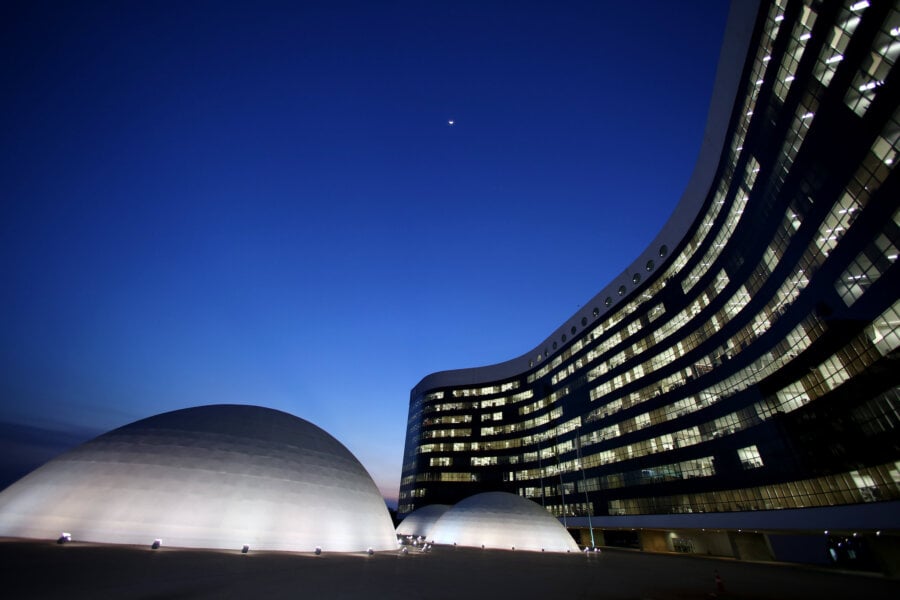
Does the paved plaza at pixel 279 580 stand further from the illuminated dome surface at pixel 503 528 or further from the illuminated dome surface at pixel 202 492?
the illuminated dome surface at pixel 503 528

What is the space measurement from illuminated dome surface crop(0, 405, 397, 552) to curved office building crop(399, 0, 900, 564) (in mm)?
39368

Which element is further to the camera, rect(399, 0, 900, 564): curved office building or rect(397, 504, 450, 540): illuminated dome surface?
rect(397, 504, 450, 540): illuminated dome surface

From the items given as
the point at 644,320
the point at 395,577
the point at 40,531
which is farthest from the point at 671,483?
the point at 40,531

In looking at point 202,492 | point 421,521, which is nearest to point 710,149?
point 202,492

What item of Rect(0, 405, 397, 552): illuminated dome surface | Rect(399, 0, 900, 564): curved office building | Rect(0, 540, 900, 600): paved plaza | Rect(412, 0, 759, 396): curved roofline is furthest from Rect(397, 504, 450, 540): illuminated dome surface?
Rect(412, 0, 759, 396): curved roofline

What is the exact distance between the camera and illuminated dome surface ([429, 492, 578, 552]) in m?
41.8

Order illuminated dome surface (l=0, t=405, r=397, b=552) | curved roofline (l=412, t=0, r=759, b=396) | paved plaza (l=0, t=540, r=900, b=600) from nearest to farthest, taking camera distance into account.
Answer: paved plaza (l=0, t=540, r=900, b=600)
illuminated dome surface (l=0, t=405, r=397, b=552)
curved roofline (l=412, t=0, r=759, b=396)

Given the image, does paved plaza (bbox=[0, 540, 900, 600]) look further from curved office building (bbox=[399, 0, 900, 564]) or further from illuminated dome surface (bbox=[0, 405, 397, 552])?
curved office building (bbox=[399, 0, 900, 564])

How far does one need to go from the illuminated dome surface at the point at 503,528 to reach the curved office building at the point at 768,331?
2330 cm

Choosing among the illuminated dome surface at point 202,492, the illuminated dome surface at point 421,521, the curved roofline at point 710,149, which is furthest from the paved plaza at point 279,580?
the curved roofline at point 710,149

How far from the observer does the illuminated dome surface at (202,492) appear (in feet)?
63.5

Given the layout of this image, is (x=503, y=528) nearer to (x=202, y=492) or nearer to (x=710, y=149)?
(x=202, y=492)

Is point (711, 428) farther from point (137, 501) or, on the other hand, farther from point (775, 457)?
point (137, 501)

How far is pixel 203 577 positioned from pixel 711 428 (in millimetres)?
59955
